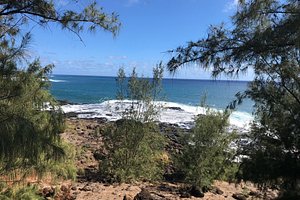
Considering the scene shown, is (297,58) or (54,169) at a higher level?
(297,58)

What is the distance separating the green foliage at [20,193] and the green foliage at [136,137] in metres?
4.62

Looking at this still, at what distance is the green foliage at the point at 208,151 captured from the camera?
36.4ft

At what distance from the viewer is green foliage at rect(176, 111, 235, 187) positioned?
36.4ft

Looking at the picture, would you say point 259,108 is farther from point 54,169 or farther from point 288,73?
point 54,169

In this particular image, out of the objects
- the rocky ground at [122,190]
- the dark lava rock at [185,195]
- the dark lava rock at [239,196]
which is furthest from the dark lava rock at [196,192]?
the dark lava rock at [239,196]

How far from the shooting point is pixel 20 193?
228 inches

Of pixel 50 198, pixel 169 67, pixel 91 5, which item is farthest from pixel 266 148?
pixel 91 5

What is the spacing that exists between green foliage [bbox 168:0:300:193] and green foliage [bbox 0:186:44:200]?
2.60 m

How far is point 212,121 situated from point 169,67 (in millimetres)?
5922

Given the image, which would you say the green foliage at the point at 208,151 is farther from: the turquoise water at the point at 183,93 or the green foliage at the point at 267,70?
the green foliage at the point at 267,70

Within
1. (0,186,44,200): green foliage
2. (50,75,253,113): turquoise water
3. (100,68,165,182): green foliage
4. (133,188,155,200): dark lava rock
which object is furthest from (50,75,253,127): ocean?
(133,188,155,200): dark lava rock

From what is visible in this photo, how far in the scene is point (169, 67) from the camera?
5676 mm

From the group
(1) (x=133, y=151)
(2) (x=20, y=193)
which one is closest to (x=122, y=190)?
(1) (x=133, y=151)

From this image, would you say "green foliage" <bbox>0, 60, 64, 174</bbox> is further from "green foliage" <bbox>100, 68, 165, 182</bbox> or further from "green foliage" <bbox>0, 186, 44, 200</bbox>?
"green foliage" <bbox>100, 68, 165, 182</bbox>
